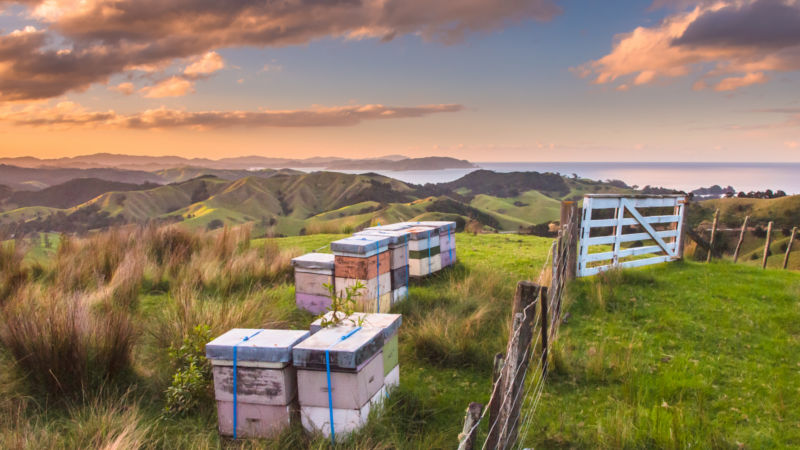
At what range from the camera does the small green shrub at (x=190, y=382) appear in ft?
14.9

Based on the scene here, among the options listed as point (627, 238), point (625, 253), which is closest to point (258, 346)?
point (627, 238)

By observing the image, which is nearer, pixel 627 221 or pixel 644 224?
pixel 627 221

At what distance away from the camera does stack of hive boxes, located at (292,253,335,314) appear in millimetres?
7473

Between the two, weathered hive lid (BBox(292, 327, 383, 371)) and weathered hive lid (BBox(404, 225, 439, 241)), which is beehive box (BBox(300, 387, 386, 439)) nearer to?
weathered hive lid (BBox(292, 327, 383, 371))

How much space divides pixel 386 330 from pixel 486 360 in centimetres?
212

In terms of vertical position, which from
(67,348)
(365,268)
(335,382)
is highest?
(365,268)

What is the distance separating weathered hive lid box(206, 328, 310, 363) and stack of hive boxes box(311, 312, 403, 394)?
481 millimetres

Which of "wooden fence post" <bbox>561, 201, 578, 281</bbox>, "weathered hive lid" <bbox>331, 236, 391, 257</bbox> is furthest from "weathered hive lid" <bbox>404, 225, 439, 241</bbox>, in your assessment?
"wooden fence post" <bbox>561, 201, 578, 281</bbox>

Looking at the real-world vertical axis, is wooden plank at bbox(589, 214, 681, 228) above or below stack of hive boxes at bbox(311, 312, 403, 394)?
above

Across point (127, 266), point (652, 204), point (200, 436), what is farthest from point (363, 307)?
point (652, 204)

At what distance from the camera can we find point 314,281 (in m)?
7.61

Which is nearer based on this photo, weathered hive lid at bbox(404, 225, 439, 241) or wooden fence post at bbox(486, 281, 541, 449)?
wooden fence post at bbox(486, 281, 541, 449)

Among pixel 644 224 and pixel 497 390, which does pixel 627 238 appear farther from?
pixel 497 390

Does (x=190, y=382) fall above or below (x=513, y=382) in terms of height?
below
